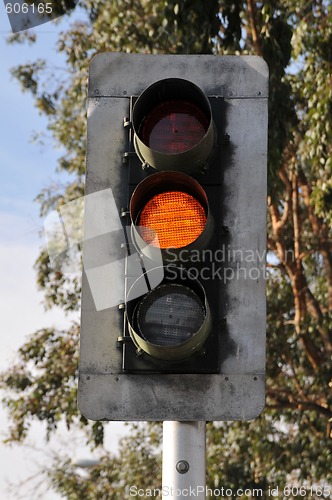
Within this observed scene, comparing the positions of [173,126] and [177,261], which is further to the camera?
[173,126]

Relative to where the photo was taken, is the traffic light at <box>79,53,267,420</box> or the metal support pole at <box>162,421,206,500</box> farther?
the traffic light at <box>79,53,267,420</box>

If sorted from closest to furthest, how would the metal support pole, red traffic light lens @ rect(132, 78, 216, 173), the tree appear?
1. the metal support pole
2. red traffic light lens @ rect(132, 78, 216, 173)
3. the tree

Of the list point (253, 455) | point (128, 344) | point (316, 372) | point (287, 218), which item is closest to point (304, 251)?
point (287, 218)

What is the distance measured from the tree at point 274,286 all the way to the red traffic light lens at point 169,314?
8.12 m

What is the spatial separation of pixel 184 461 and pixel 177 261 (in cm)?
63

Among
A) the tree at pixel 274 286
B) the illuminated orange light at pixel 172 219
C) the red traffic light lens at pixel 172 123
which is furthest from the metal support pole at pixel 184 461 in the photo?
the tree at pixel 274 286

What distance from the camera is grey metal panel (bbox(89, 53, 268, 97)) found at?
3533 mm

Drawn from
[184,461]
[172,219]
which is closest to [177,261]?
[172,219]

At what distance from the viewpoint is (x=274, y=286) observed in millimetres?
14828

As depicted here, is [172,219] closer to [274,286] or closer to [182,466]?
[182,466]

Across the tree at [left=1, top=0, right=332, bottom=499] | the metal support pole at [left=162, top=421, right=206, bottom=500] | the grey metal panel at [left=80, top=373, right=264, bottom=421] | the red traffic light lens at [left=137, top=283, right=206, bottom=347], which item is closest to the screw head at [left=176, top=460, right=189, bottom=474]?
the metal support pole at [left=162, top=421, right=206, bottom=500]

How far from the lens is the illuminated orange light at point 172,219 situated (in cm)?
316

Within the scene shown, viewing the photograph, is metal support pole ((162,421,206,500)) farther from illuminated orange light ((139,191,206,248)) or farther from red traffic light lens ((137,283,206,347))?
illuminated orange light ((139,191,206,248))

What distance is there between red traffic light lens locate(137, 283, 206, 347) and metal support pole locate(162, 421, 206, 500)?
0.95ft
